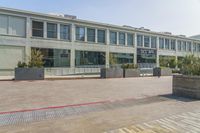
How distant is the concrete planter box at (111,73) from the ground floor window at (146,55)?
1526 centimetres

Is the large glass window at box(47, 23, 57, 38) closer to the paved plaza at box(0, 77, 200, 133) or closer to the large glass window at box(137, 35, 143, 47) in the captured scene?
the large glass window at box(137, 35, 143, 47)

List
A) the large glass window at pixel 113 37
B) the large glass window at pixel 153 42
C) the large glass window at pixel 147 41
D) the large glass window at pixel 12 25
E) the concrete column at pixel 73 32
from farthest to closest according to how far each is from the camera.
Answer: the large glass window at pixel 153 42
the large glass window at pixel 147 41
the large glass window at pixel 113 37
the concrete column at pixel 73 32
the large glass window at pixel 12 25

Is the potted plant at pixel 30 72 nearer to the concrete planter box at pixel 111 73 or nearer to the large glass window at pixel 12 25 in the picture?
the concrete planter box at pixel 111 73

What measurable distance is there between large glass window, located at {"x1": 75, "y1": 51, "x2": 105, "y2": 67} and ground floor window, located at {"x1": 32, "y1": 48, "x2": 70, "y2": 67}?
166 centimetres

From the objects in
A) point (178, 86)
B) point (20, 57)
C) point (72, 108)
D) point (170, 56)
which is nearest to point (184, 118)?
point (72, 108)

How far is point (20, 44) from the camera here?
24.9 metres

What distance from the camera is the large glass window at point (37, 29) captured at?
26.0 metres

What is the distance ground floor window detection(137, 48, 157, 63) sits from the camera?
37.4 metres

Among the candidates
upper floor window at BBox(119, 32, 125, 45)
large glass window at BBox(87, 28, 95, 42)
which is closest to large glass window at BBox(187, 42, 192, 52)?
upper floor window at BBox(119, 32, 125, 45)

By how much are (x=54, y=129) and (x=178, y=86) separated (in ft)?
25.1

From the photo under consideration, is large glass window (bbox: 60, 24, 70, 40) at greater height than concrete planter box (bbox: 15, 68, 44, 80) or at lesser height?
greater

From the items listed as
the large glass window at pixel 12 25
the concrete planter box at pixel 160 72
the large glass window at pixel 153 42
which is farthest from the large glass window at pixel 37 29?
the large glass window at pixel 153 42

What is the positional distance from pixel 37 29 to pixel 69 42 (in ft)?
16.5

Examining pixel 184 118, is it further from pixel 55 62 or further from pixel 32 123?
pixel 55 62
